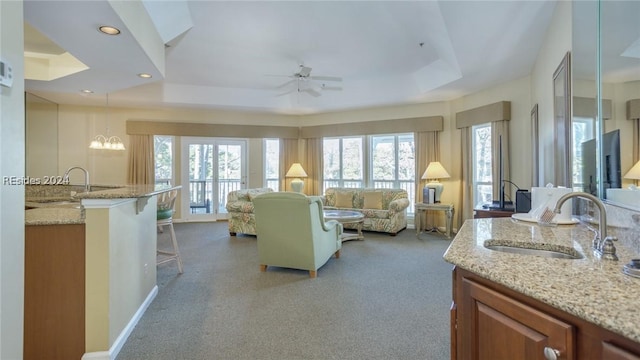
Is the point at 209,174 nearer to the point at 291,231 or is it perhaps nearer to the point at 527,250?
the point at 291,231

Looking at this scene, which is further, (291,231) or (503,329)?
(291,231)

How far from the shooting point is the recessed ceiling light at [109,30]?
249cm

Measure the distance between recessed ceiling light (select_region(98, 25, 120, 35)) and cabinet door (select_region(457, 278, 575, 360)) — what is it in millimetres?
3037

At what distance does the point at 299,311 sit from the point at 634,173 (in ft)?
7.62

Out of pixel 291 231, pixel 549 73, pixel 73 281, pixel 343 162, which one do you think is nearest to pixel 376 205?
pixel 343 162

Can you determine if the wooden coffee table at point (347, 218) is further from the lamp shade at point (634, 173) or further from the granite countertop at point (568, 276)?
the lamp shade at point (634, 173)

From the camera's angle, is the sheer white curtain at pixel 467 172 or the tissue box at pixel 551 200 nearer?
the tissue box at pixel 551 200

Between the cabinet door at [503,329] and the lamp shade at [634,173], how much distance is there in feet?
3.03

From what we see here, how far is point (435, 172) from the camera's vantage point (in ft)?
18.6

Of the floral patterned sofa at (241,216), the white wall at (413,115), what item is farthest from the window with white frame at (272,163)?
the floral patterned sofa at (241,216)

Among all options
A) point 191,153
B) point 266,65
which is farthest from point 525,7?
point 191,153

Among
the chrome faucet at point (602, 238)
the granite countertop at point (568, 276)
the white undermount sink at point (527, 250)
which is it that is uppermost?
the chrome faucet at point (602, 238)

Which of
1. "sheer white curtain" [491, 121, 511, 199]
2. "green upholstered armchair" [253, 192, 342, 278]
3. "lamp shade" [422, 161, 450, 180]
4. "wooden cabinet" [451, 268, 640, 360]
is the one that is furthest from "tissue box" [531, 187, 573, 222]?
"lamp shade" [422, 161, 450, 180]

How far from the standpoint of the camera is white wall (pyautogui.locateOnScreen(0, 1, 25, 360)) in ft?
4.24
